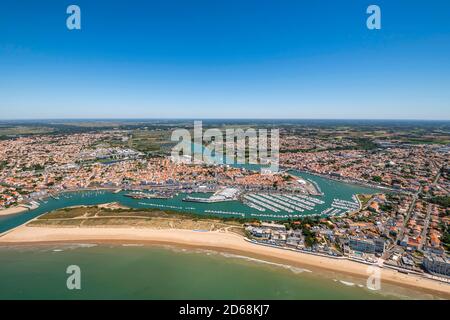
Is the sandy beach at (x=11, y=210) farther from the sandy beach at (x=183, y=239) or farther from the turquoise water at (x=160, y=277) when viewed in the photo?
the turquoise water at (x=160, y=277)

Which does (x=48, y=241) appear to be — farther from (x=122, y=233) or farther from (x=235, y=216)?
(x=235, y=216)

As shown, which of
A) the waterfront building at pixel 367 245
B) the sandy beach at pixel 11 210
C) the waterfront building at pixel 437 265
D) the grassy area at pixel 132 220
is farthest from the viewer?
the sandy beach at pixel 11 210

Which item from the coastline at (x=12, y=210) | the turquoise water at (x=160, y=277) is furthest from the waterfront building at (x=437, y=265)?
the coastline at (x=12, y=210)

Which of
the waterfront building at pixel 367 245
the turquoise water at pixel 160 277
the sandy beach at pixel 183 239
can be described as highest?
the waterfront building at pixel 367 245

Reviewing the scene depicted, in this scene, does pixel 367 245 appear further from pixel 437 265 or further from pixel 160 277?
pixel 160 277

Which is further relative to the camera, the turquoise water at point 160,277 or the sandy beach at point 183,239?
the sandy beach at point 183,239

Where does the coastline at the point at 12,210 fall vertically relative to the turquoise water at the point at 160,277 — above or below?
above
